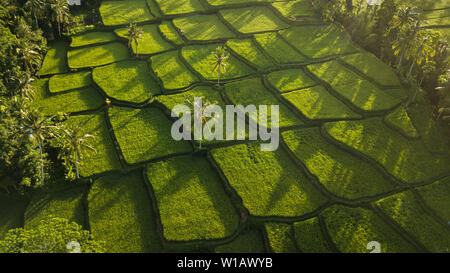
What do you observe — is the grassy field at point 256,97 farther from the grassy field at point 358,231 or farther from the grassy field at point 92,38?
the grassy field at point 92,38

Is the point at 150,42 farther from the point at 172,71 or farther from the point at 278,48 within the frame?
the point at 278,48

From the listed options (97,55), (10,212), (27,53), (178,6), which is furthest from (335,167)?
(178,6)

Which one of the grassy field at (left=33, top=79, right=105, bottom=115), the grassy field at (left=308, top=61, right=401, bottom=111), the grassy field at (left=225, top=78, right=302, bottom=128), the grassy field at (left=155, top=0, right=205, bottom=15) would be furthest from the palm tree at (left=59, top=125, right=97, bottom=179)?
the grassy field at (left=155, top=0, right=205, bottom=15)

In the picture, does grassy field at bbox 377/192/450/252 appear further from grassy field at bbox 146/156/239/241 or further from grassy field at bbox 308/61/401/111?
grassy field at bbox 146/156/239/241

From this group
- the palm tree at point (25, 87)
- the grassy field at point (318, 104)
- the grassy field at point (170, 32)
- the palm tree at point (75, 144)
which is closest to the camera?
the palm tree at point (75, 144)

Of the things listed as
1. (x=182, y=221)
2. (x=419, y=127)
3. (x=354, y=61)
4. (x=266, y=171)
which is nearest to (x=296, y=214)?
(x=266, y=171)

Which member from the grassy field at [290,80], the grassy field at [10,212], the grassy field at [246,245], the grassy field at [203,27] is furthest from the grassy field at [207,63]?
the grassy field at [10,212]
